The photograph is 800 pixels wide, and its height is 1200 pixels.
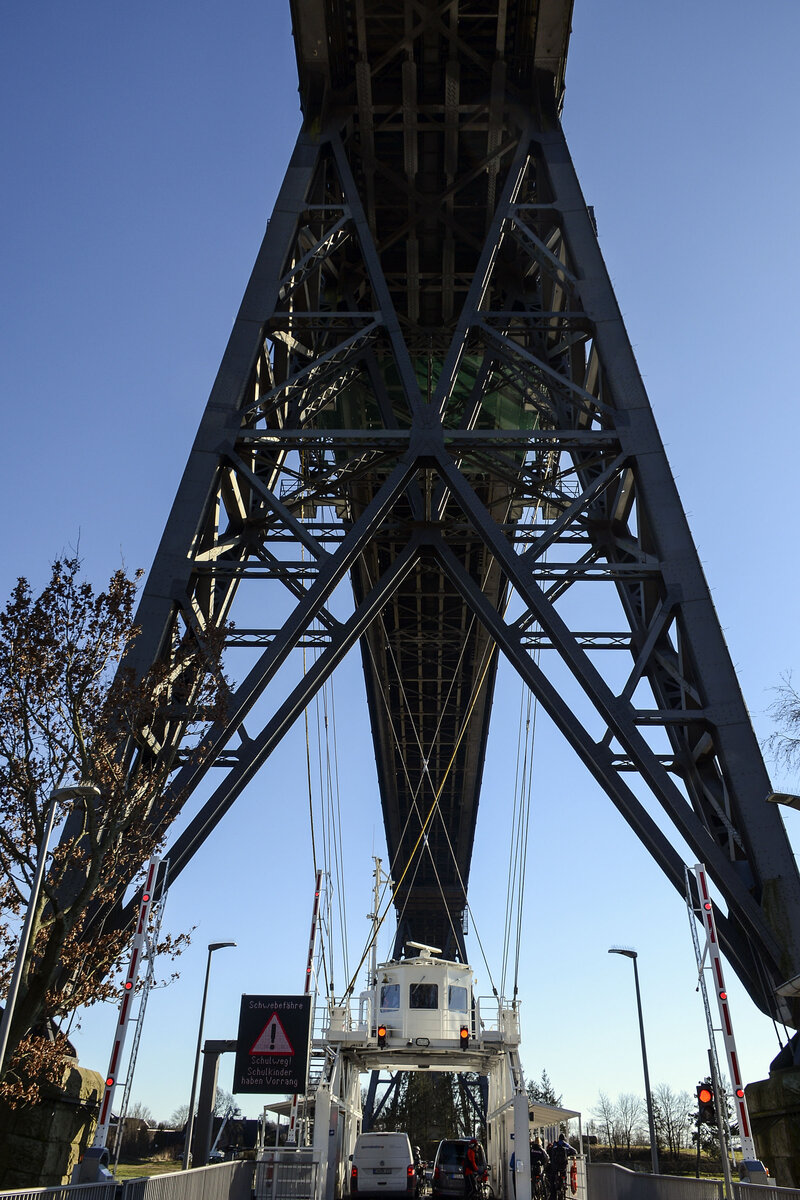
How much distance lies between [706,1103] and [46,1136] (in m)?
7.52

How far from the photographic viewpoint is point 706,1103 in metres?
11.7

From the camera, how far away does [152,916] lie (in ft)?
43.5

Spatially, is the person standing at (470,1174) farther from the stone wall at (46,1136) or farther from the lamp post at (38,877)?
the lamp post at (38,877)

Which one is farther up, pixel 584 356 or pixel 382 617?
pixel 382 617

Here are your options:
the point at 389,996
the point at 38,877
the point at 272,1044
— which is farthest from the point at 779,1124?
the point at 389,996

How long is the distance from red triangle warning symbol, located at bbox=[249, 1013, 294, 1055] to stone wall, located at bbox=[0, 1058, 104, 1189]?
8.37 feet

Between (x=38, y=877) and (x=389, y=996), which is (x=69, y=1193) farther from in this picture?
(x=389, y=996)

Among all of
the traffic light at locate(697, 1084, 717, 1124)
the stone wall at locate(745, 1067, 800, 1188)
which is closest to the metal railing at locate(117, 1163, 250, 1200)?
the traffic light at locate(697, 1084, 717, 1124)

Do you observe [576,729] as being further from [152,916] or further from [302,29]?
[302,29]

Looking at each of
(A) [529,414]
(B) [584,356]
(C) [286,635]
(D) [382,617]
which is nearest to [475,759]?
(D) [382,617]

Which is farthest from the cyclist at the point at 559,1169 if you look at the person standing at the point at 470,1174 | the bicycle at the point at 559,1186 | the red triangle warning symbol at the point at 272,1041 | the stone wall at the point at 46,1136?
the stone wall at the point at 46,1136

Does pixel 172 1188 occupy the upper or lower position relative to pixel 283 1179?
lower

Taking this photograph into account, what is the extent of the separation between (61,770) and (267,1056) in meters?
5.08

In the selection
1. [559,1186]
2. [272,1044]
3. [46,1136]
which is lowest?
[46,1136]
